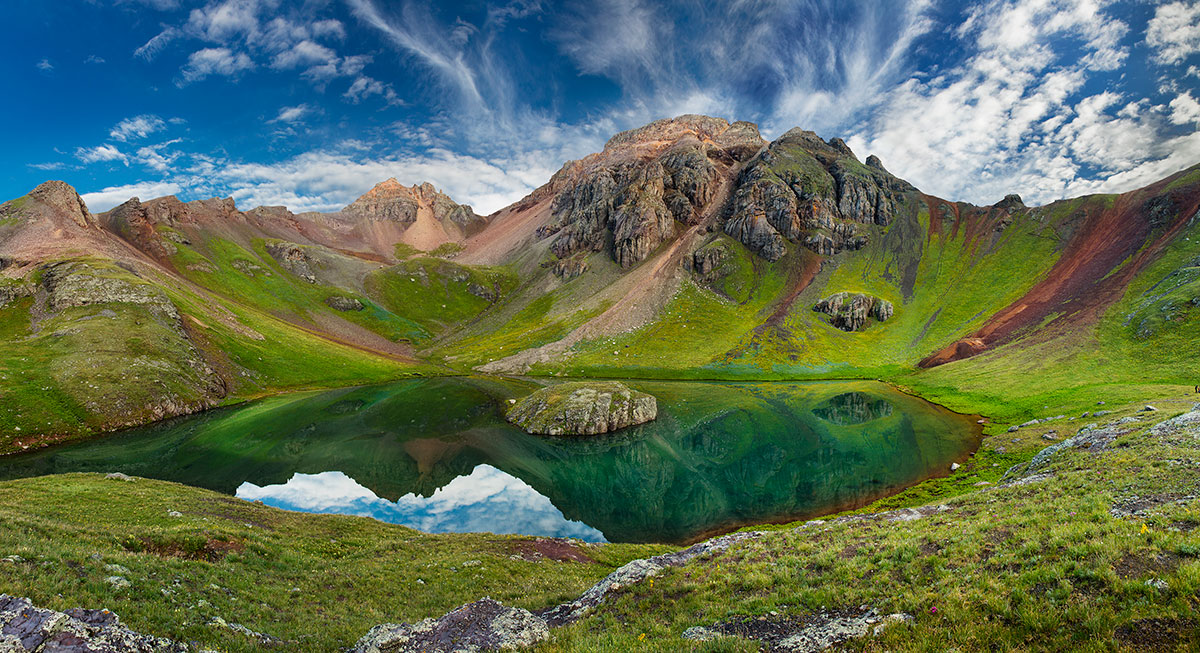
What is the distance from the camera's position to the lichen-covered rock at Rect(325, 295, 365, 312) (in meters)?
194

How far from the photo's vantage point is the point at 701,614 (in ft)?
51.7

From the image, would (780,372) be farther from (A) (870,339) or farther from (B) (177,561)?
(B) (177,561)

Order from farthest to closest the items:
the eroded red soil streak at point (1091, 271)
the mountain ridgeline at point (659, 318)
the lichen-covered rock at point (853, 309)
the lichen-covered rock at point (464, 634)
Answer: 1. the lichen-covered rock at point (853, 309)
2. the eroded red soil streak at point (1091, 271)
3. the mountain ridgeline at point (659, 318)
4. the lichen-covered rock at point (464, 634)

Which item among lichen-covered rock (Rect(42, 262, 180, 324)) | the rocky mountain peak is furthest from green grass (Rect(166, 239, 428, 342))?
lichen-covered rock (Rect(42, 262, 180, 324))

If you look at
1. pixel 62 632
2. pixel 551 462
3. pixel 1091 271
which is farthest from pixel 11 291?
pixel 1091 271

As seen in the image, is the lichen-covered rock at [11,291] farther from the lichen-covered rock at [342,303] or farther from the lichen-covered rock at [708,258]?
the lichen-covered rock at [708,258]

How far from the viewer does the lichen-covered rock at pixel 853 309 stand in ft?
505

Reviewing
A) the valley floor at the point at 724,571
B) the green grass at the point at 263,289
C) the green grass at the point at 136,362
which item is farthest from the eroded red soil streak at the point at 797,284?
the green grass at the point at 263,289

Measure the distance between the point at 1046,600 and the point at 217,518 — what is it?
40.8 metres

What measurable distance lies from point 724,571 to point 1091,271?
571ft

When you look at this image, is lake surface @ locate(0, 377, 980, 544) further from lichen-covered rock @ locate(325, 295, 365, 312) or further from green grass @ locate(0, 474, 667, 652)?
lichen-covered rock @ locate(325, 295, 365, 312)

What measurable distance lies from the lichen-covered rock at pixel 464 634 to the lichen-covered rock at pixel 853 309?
6455 inches

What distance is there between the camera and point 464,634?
14234mm

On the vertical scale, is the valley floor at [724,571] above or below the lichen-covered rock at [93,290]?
below
